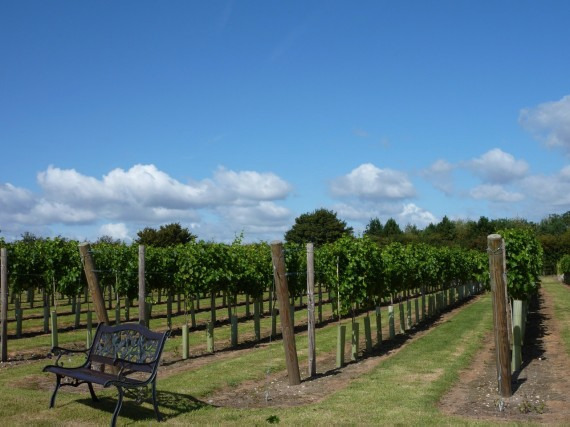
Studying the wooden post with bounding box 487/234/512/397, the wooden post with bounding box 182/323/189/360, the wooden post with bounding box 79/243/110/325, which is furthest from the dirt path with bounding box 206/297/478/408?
the wooden post with bounding box 182/323/189/360

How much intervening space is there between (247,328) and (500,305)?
523 inches

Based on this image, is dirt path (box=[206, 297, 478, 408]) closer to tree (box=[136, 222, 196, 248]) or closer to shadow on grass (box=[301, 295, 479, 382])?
shadow on grass (box=[301, 295, 479, 382])

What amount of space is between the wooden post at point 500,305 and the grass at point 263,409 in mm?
1006

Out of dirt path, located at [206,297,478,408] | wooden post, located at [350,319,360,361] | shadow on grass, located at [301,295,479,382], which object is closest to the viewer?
dirt path, located at [206,297,478,408]

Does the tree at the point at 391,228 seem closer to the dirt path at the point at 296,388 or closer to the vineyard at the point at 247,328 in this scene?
the vineyard at the point at 247,328

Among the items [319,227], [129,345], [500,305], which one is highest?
[319,227]

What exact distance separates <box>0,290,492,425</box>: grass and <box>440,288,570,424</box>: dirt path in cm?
32

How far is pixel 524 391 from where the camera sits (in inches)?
403

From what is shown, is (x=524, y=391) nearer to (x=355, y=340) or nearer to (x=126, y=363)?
(x=355, y=340)

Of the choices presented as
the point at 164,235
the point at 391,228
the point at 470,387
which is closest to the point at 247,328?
the point at 470,387

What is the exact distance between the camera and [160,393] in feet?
30.6

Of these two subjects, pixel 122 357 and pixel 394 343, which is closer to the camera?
pixel 122 357

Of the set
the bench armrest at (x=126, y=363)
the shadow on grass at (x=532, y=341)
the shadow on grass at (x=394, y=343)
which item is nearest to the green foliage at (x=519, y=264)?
the shadow on grass at (x=532, y=341)

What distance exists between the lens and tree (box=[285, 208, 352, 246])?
266 ft
